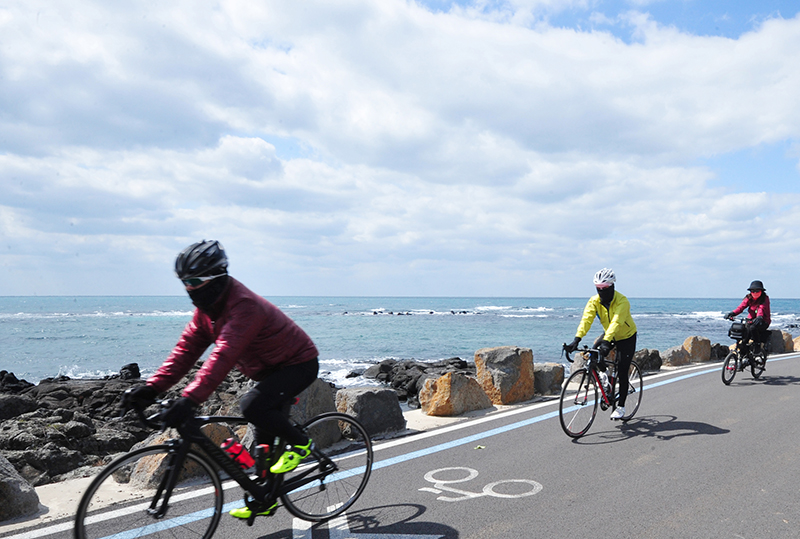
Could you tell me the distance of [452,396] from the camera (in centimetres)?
802

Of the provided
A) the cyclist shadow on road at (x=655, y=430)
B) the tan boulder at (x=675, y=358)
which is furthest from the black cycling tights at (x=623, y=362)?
the tan boulder at (x=675, y=358)

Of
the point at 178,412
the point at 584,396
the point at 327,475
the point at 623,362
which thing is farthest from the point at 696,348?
the point at 178,412

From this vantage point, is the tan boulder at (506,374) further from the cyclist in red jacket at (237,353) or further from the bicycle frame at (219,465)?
the cyclist in red jacket at (237,353)

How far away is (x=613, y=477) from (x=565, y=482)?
0.50 meters

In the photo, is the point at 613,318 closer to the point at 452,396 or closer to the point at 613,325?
the point at 613,325

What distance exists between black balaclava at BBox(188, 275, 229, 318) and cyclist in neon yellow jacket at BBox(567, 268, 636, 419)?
451 centimetres

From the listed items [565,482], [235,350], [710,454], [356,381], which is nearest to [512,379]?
[710,454]

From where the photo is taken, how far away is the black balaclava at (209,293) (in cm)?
333

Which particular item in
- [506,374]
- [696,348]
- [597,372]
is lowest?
[696,348]

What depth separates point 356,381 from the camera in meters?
20.8

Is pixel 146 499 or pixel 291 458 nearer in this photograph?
pixel 146 499

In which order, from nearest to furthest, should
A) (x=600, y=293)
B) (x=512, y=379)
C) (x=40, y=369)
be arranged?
(x=600, y=293), (x=512, y=379), (x=40, y=369)

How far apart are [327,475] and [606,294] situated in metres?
4.40

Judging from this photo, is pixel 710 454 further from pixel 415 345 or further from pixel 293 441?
pixel 415 345
